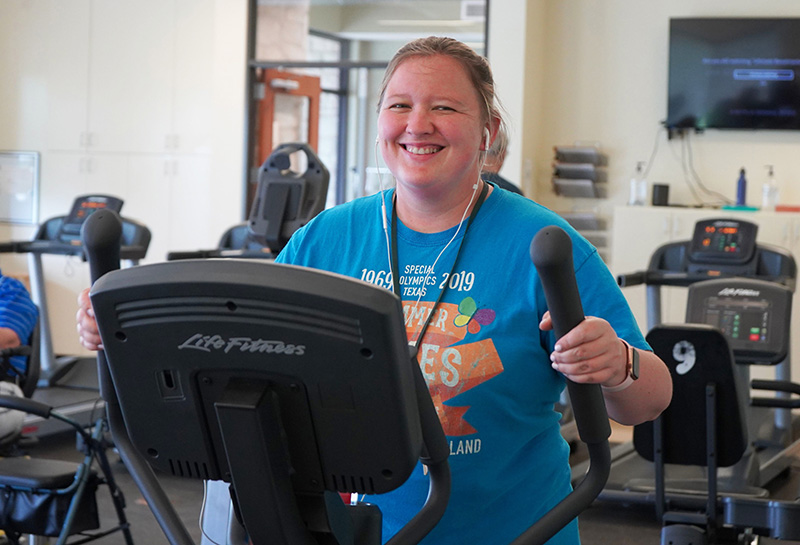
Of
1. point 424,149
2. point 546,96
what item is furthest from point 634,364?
point 546,96

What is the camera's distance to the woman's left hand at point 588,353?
0.92 meters

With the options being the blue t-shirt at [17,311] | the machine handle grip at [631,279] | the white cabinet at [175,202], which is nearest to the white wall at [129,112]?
the white cabinet at [175,202]

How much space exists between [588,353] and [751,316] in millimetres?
3224

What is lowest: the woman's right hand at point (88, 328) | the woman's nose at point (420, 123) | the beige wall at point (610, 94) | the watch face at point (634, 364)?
the watch face at point (634, 364)

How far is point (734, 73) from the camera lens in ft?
21.6

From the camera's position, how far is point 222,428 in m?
0.86

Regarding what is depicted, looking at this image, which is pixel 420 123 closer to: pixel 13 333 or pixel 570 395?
pixel 570 395

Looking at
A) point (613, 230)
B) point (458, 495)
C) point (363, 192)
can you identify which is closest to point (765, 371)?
point (613, 230)

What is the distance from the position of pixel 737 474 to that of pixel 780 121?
10.3 feet

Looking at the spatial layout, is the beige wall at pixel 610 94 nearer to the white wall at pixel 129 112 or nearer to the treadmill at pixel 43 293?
the white wall at pixel 129 112

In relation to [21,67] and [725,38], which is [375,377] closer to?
[725,38]

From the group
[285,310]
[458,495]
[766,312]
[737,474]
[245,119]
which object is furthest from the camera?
[245,119]

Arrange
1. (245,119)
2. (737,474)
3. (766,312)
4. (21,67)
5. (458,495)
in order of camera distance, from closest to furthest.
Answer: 1. (458,495)
2. (766,312)
3. (737,474)
4. (245,119)
5. (21,67)

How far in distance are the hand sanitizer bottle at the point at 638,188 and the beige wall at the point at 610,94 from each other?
6cm
